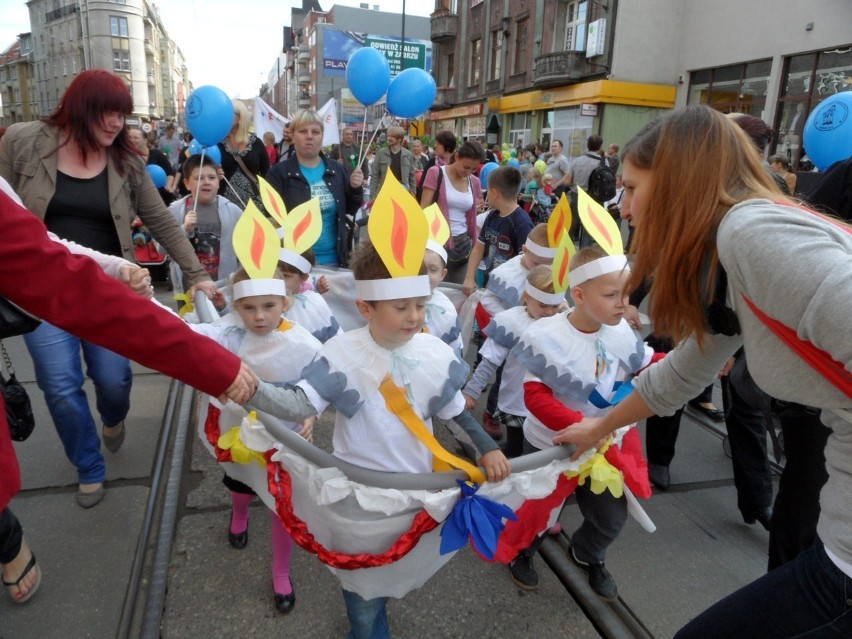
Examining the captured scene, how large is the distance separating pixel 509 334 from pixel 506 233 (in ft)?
5.03

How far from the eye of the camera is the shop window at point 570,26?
22.0 metres

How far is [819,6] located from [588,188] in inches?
387

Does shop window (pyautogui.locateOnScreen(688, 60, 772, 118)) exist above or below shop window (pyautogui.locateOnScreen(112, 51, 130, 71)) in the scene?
below

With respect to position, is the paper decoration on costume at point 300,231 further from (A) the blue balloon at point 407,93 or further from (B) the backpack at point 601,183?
(B) the backpack at point 601,183

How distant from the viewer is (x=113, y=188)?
9.49 ft

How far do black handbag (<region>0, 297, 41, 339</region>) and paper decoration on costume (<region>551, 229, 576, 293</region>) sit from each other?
2075mm

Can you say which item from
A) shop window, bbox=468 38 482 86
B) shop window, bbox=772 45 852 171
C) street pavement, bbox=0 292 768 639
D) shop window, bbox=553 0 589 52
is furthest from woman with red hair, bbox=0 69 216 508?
Answer: shop window, bbox=468 38 482 86

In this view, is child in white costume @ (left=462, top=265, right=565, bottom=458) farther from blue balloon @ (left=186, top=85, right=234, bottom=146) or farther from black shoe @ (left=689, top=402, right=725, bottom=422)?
blue balloon @ (left=186, top=85, right=234, bottom=146)

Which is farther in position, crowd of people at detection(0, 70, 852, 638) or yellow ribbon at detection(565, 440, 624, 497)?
yellow ribbon at detection(565, 440, 624, 497)

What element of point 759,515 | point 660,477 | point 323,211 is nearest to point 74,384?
point 323,211

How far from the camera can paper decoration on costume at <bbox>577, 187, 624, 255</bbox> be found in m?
2.40

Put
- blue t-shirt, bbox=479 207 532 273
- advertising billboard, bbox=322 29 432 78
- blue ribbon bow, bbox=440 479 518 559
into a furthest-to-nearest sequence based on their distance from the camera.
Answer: advertising billboard, bbox=322 29 432 78, blue t-shirt, bbox=479 207 532 273, blue ribbon bow, bbox=440 479 518 559

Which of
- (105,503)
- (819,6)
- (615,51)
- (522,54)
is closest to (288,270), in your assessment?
(105,503)

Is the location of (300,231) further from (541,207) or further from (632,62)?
(632,62)
